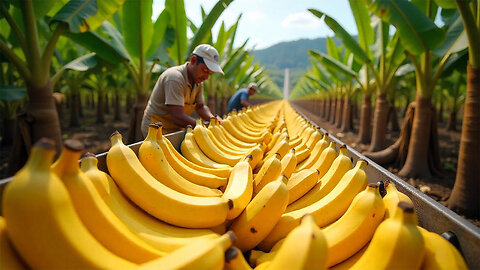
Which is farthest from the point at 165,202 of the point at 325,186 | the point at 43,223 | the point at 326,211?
the point at 325,186

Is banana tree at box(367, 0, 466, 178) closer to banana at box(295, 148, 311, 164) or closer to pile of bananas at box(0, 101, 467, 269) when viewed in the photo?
banana at box(295, 148, 311, 164)

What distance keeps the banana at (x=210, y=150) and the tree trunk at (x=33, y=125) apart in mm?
2474

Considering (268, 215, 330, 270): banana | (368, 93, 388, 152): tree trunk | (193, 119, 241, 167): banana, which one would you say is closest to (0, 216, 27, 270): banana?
(268, 215, 330, 270): banana

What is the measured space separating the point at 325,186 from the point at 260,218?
667mm

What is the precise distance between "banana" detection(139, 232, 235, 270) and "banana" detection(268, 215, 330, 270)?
18 centimetres

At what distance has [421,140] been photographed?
5.33 metres

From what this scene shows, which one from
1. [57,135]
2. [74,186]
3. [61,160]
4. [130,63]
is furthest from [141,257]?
[130,63]

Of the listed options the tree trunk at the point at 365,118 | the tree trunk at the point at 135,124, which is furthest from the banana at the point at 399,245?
the tree trunk at the point at 365,118

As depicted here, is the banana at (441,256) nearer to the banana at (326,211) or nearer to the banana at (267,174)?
the banana at (326,211)

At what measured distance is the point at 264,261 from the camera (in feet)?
3.92

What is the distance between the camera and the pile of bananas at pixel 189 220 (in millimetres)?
750

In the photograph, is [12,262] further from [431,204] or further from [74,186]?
[431,204]

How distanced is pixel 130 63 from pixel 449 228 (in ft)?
20.6

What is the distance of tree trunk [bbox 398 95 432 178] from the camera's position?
5297mm
